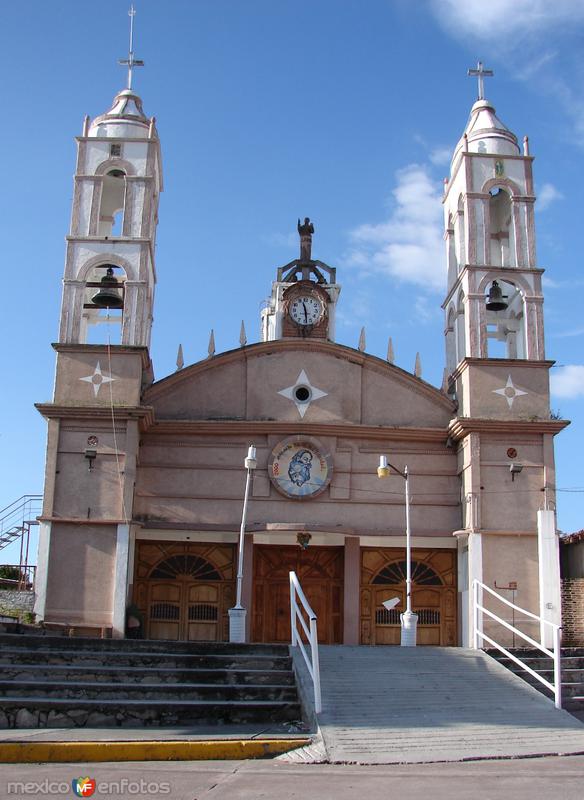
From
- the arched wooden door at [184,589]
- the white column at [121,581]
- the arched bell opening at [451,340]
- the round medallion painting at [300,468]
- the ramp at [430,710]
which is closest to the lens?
the ramp at [430,710]

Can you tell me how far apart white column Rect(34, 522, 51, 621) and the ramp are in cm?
670

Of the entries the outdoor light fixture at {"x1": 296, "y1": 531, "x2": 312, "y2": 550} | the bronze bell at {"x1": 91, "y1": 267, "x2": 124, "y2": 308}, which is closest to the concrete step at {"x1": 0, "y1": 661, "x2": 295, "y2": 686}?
the outdoor light fixture at {"x1": 296, "y1": 531, "x2": 312, "y2": 550}

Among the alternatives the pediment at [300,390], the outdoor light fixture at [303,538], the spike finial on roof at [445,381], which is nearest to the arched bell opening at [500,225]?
the spike finial on roof at [445,381]

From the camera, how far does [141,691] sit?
13.3 m

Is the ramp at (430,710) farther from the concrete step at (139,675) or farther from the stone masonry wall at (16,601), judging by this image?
the stone masonry wall at (16,601)

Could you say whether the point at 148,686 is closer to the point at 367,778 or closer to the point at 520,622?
the point at 367,778

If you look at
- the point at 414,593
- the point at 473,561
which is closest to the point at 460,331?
the point at 473,561

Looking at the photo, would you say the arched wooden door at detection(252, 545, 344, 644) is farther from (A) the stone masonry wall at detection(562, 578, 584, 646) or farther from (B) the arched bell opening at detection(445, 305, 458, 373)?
(B) the arched bell opening at detection(445, 305, 458, 373)

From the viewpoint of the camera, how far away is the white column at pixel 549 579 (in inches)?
795

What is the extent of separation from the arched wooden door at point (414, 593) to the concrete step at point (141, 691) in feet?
27.1

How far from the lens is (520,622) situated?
66.6ft

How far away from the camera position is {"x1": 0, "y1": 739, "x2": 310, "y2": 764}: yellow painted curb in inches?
416

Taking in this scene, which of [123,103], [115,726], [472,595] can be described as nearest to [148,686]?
[115,726]

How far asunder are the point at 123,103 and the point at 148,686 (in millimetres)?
16509
